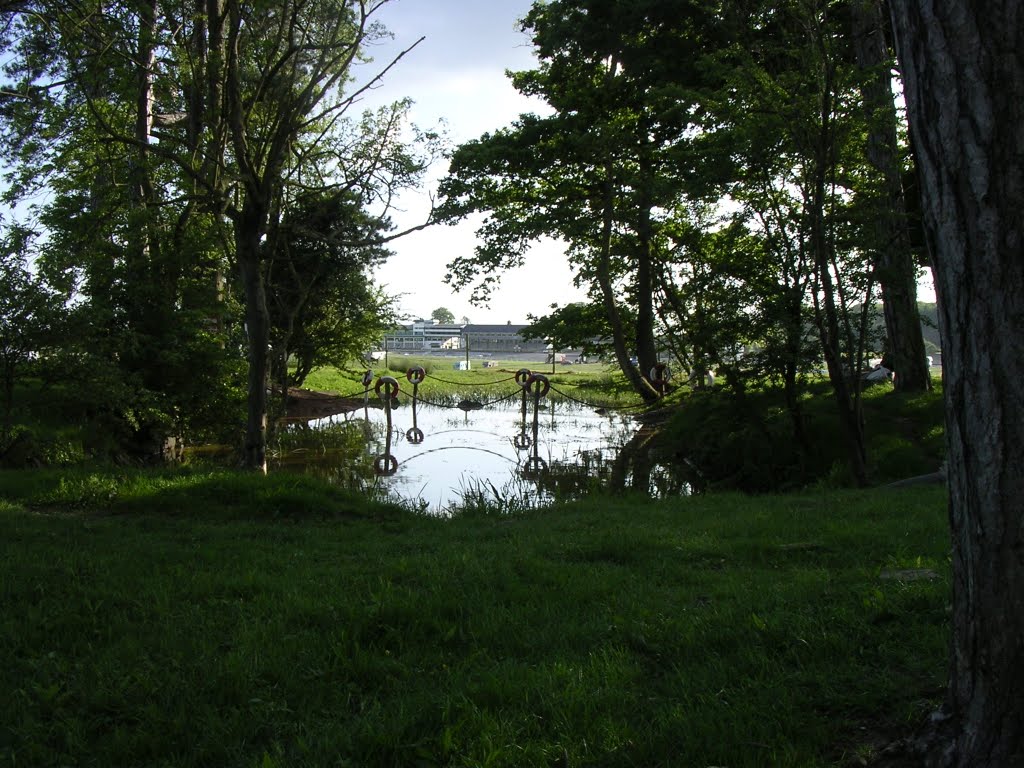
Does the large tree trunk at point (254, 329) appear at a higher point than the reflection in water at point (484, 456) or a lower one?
higher

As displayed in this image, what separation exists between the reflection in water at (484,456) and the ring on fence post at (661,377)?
1.16 m

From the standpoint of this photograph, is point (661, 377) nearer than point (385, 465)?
No

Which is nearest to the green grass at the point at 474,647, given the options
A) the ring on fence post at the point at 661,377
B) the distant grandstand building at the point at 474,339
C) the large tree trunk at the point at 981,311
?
the large tree trunk at the point at 981,311

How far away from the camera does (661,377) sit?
19.8 metres

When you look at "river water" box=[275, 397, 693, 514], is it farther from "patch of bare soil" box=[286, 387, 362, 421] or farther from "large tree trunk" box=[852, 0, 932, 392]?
"large tree trunk" box=[852, 0, 932, 392]

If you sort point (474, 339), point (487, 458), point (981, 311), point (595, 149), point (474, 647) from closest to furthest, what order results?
point (981, 311) → point (474, 647) → point (487, 458) → point (595, 149) → point (474, 339)

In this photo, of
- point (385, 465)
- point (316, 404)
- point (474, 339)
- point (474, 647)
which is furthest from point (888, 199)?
point (474, 339)

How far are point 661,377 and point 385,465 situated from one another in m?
8.43

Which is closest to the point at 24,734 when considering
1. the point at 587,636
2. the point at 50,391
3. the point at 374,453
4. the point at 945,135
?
the point at 587,636

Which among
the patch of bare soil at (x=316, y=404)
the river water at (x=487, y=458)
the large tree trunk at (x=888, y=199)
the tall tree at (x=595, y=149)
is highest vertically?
the tall tree at (x=595, y=149)

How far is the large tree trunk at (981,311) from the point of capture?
84.4 inches

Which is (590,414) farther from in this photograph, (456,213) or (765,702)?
(765,702)

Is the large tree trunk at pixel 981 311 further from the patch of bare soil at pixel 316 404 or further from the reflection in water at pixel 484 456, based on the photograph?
the patch of bare soil at pixel 316 404

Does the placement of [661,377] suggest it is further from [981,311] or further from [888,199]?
[981,311]
